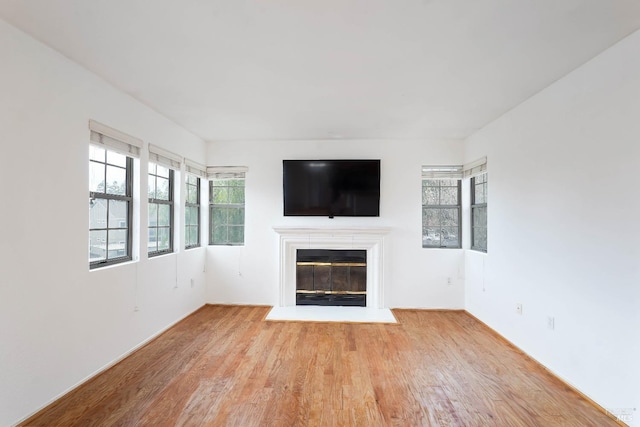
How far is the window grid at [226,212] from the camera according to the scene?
16.7 feet

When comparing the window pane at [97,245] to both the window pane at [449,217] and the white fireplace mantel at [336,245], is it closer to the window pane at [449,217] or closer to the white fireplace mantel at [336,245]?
the white fireplace mantel at [336,245]

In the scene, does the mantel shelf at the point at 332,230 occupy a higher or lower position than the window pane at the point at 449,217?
lower

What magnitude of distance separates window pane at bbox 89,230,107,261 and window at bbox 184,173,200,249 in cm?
153

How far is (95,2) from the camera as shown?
5.84ft

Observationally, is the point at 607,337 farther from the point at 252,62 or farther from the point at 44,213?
the point at 44,213

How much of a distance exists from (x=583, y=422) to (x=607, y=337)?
61 centimetres

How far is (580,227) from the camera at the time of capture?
253 centimetres

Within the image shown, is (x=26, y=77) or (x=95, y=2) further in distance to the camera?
(x=26, y=77)

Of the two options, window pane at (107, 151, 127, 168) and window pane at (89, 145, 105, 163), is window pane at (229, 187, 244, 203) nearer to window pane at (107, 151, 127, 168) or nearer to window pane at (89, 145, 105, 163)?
window pane at (107, 151, 127, 168)

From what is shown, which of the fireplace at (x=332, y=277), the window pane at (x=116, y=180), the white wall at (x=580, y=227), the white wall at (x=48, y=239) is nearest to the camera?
the white wall at (x=48, y=239)

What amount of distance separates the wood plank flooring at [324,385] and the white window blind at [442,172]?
7.31 feet

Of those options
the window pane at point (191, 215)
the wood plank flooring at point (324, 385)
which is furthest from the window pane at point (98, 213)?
the window pane at point (191, 215)

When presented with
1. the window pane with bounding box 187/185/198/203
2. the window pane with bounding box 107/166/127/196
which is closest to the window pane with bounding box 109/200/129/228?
the window pane with bounding box 107/166/127/196

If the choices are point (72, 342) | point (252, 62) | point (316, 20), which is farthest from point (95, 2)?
point (72, 342)
